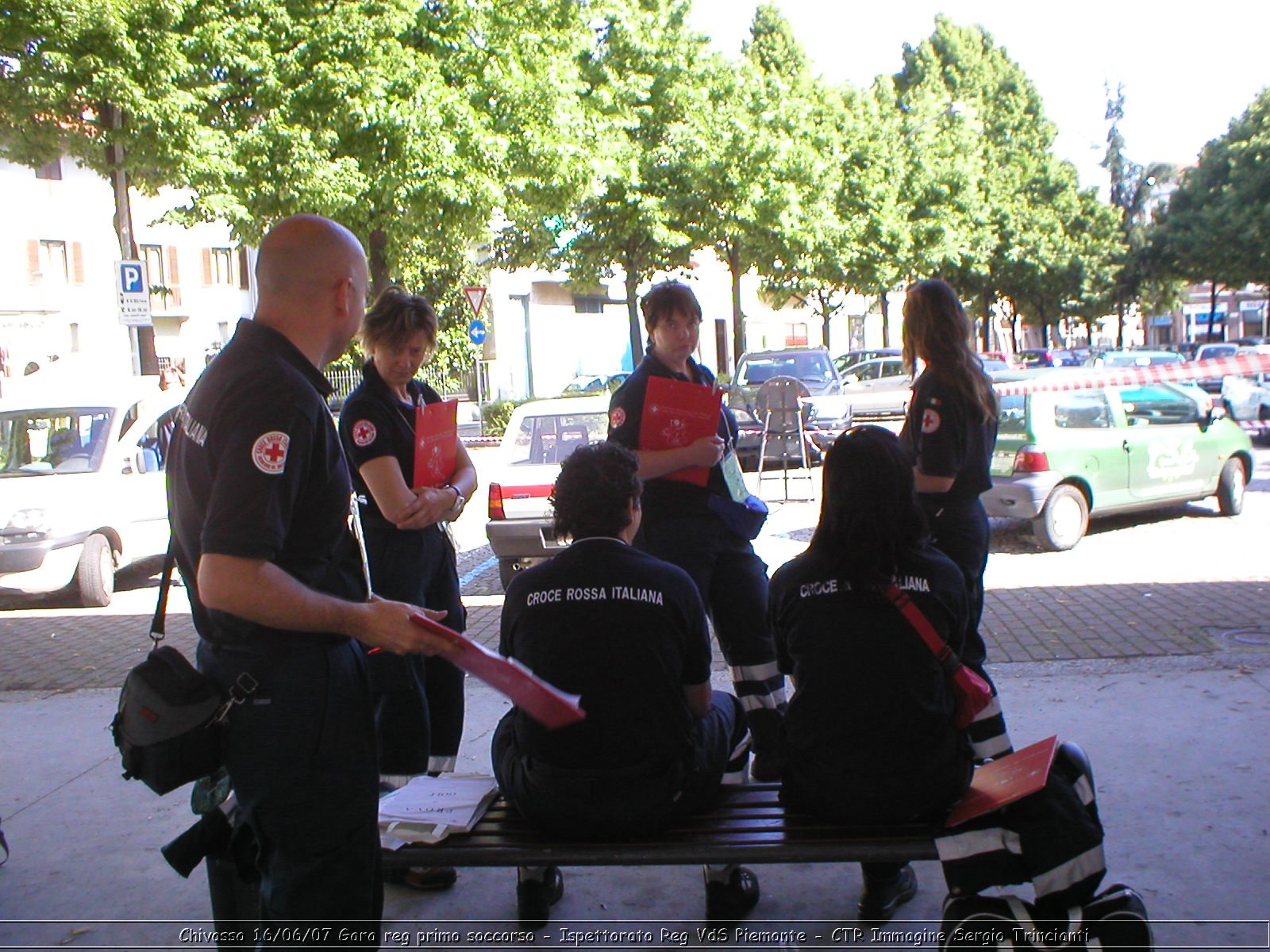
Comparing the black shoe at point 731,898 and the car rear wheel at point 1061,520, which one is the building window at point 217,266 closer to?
the car rear wheel at point 1061,520

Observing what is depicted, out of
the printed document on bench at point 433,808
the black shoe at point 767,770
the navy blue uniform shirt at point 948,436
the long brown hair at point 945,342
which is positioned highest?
the long brown hair at point 945,342

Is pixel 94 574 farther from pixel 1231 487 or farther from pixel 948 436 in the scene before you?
pixel 1231 487

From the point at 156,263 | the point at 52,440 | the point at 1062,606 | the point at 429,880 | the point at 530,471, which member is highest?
the point at 156,263

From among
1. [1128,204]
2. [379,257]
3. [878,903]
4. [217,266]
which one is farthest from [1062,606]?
[1128,204]

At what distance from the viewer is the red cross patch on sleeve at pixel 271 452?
2262 mm

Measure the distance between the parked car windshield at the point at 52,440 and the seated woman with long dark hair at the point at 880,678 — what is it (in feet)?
27.2

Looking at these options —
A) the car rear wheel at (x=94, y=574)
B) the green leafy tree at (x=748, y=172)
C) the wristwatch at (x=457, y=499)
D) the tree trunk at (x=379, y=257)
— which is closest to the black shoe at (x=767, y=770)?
the wristwatch at (x=457, y=499)

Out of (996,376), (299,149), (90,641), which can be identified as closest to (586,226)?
(299,149)

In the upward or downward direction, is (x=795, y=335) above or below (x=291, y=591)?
above

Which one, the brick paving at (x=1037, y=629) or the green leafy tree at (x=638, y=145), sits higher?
the green leafy tree at (x=638, y=145)

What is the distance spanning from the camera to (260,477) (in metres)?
2.26

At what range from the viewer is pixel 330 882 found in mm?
2422

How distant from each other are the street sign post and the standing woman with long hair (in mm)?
12910

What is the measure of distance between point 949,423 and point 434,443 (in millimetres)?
1820
